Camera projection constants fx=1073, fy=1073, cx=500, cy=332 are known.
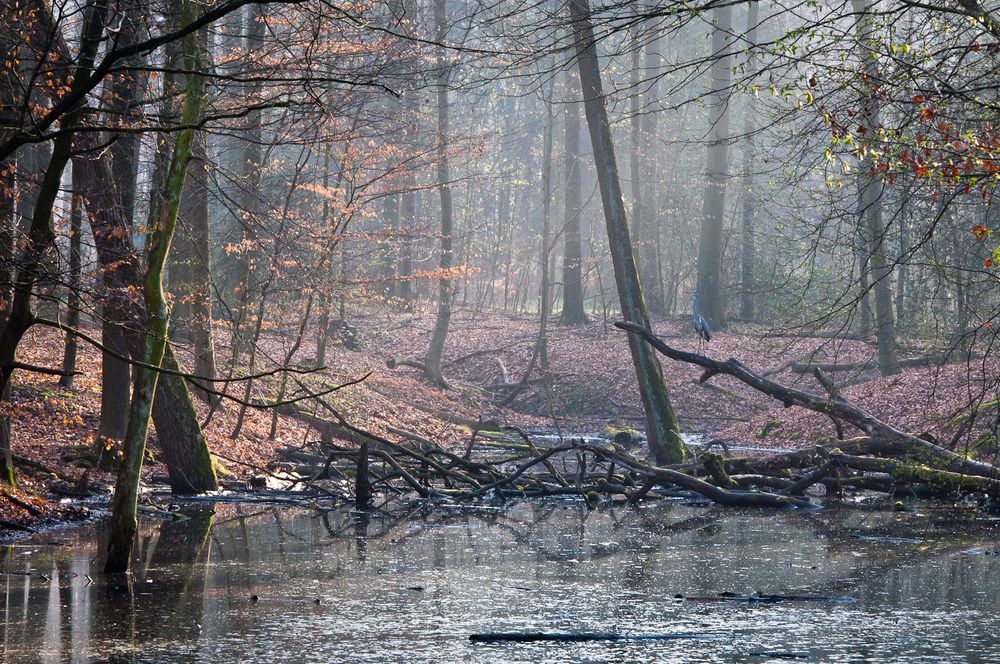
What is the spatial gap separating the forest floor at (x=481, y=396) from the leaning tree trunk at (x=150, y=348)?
9.27ft

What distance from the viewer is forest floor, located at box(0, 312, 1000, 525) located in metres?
13.8

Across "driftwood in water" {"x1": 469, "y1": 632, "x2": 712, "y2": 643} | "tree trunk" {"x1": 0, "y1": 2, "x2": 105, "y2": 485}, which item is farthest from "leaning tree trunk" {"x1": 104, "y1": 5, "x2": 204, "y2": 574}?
"driftwood in water" {"x1": 469, "y1": 632, "x2": 712, "y2": 643}

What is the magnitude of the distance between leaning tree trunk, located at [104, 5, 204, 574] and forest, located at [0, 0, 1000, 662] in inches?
1.1

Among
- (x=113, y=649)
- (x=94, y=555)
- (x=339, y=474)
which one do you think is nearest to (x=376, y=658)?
(x=113, y=649)

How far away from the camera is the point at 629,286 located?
16781mm

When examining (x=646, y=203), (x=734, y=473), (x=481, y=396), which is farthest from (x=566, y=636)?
(x=646, y=203)

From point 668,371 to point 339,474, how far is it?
13.4 meters

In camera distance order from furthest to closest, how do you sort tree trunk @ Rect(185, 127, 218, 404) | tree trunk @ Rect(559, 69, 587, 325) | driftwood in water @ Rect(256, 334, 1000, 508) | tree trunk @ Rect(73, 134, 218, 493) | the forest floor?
tree trunk @ Rect(559, 69, 587, 325)
tree trunk @ Rect(185, 127, 218, 404)
the forest floor
driftwood in water @ Rect(256, 334, 1000, 508)
tree trunk @ Rect(73, 134, 218, 493)

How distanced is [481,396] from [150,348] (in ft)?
55.5

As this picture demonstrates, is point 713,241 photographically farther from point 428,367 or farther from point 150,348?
point 150,348

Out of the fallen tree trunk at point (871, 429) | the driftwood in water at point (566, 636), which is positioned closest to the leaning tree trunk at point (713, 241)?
the fallen tree trunk at point (871, 429)

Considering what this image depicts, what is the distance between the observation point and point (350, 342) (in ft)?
91.2

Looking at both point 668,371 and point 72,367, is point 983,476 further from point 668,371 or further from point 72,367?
point 668,371

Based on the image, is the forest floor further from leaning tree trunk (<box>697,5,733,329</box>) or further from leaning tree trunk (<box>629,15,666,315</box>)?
leaning tree trunk (<box>629,15,666,315</box>)
